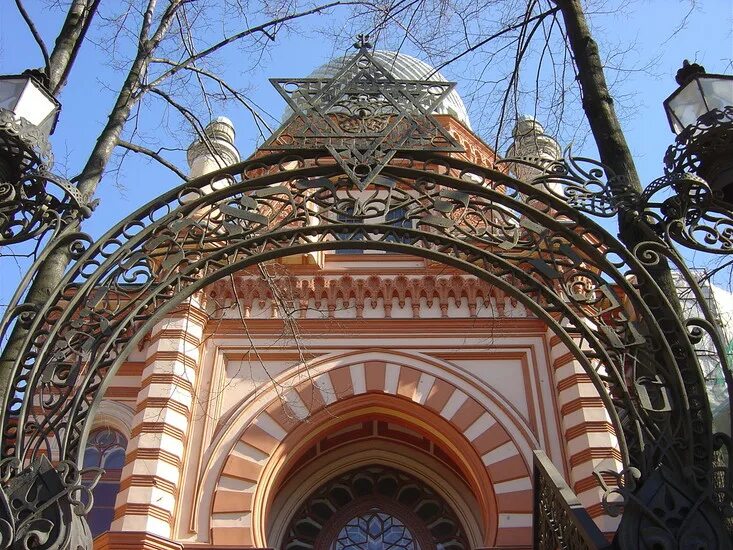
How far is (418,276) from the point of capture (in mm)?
11344

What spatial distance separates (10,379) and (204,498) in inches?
233

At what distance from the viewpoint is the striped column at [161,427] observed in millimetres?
8930

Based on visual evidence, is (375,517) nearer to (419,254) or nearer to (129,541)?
(129,541)

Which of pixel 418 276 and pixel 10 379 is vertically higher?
pixel 418 276

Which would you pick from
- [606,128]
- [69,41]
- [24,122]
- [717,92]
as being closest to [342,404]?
[69,41]

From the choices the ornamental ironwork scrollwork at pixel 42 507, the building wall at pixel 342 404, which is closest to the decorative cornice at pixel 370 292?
the building wall at pixel 342 404

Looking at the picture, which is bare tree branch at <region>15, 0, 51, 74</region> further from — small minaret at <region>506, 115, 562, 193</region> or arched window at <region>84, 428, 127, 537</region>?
arched window at <region>84, 428, 127, 537</region>

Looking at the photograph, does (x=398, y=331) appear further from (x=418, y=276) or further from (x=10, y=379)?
(x=10, y=379)

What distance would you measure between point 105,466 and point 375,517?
3.71 m

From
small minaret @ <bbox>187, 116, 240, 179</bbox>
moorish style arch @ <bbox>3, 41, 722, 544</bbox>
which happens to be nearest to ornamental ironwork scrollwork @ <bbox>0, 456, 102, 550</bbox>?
moorish style arch @ <bbox>3, 41, 722, 544</bbox>

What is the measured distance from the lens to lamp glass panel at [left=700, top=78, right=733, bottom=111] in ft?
15.0

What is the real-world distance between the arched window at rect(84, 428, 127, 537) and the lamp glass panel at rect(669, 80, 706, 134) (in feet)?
26.8

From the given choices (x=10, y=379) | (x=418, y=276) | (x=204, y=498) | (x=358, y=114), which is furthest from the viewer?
(x=418, y=276)

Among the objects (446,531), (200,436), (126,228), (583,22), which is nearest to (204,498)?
(200,436)
